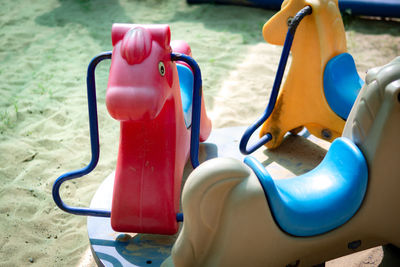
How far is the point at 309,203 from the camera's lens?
123 cm

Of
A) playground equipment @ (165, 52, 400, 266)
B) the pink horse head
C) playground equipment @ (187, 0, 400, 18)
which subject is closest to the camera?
playground equipment @ (165, 52, 400, 266)

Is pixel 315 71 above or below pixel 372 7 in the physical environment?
above

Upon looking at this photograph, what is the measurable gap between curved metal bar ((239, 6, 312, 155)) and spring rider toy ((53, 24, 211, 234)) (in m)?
0.37

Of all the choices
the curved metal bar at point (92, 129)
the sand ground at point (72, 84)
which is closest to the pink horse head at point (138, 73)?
the curved metal bar at point (92, 129)

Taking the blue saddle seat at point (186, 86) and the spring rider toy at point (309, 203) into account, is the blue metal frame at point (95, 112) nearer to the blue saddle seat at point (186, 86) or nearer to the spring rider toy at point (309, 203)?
the blue saddle seat at point (186, 86)

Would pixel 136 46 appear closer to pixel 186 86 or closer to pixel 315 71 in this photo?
pixel 186 86

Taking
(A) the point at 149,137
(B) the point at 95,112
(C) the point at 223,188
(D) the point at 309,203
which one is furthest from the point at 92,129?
(D) the point at 309,203

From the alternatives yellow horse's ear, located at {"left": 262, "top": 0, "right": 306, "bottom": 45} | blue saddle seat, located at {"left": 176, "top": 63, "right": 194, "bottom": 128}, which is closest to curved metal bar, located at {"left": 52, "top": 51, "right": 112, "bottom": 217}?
blue saddle seat, located at {"left": 176, "top": 63, "right": 194, "bottom": 128}

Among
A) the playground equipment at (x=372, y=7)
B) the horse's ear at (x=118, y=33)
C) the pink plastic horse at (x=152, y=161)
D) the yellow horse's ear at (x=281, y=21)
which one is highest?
the horse's ear at (x=118, y=33)

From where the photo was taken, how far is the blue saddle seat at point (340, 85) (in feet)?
6.07

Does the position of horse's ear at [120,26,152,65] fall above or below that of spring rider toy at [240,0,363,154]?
above

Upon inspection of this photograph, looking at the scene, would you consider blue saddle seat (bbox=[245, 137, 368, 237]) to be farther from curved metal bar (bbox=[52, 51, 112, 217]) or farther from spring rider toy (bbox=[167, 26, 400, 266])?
curved metal bar (bbox=[52, 51, 112, 217])

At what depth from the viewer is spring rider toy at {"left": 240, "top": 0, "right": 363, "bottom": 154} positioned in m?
1.85

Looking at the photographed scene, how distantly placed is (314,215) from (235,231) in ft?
0.80
